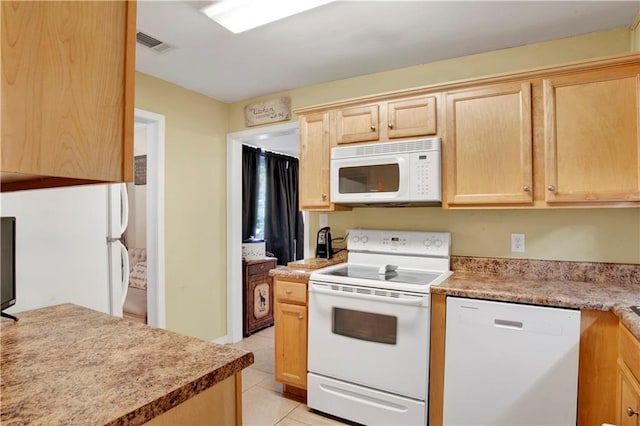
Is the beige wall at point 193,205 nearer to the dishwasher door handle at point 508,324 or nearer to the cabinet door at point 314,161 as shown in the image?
the cabinet door at point 314,161

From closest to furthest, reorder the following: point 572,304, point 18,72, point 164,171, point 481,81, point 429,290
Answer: point 18,72
point 572,304
point 429,290
point 481,81
point 164,171

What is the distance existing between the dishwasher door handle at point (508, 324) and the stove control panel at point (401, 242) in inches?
27.1

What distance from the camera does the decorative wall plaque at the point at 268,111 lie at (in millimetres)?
3193

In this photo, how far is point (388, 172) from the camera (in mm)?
2355

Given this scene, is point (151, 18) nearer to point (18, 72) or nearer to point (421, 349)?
point (18, 72)

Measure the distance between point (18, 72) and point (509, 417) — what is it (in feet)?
7.33

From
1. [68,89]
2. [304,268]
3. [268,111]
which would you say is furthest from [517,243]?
[68,89]

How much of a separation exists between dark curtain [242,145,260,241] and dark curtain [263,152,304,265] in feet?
1.05

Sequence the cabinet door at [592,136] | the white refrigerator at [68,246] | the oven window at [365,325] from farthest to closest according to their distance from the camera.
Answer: the oven window at [365,325] → the cabinet door at [592,136] → the white refrigerator at [68,246]

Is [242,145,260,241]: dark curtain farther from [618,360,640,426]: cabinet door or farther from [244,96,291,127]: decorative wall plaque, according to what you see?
[618,360,640,426]: cabinet door

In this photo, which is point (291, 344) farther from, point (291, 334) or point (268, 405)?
point (268, 405)

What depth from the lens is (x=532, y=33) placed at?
2.17 meters

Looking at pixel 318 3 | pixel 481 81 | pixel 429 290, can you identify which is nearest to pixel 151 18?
pixel 318 3

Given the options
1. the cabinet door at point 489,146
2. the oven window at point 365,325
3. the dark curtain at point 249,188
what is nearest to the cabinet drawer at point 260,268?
the dark curtain at point 249,188
